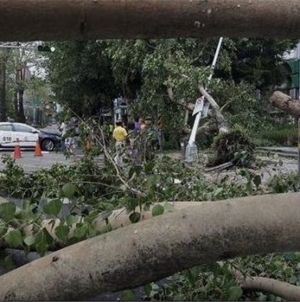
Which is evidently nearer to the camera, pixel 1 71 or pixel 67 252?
pixel 67 252

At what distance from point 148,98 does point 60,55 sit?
8800 millimetres

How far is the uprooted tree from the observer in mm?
1648

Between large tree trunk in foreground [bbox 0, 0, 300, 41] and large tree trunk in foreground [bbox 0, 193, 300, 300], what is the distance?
542mm

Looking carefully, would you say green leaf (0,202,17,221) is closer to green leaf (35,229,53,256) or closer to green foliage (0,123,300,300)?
green foliage (0,123,300,300)

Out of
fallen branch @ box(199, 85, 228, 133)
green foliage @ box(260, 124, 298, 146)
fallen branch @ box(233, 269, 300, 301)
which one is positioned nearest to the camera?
fallen branch @ box(233, 269, 300, 301)

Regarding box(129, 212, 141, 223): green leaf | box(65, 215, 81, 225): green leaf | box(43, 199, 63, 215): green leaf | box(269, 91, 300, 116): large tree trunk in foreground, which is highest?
box(269, 91, 300, 116): large tree trunk in foreground

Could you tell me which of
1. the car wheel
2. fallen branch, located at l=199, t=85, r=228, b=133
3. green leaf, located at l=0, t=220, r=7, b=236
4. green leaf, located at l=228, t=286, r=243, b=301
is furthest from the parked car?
green leaf, located at l=0, t=220, r=7, b=236

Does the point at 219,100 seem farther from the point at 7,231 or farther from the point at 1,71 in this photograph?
the point at 1,71

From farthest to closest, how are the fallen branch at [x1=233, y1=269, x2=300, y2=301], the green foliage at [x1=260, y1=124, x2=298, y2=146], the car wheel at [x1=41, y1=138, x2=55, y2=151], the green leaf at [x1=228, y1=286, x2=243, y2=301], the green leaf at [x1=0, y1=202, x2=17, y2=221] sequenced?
the car wheel at [x1=41, y1=138, x2=55, y2=151] < the green foliage at [x1=260, y1=124, x2=298, y2=146] < the fallen branch at [x1=233, y1=269, x2=300, y2=301] < the green leaf at [x1=228, y1=286, x2=243, y2=301] < the green leaf at [x1=0, y1=202, x2=17, y2=221]

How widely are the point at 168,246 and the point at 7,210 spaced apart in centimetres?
81

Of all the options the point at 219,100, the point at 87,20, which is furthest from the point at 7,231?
the point at 219,100

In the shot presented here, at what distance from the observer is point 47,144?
29781mm

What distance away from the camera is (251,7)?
1.70m

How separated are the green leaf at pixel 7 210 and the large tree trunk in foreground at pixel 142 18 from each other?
2.89 feet
